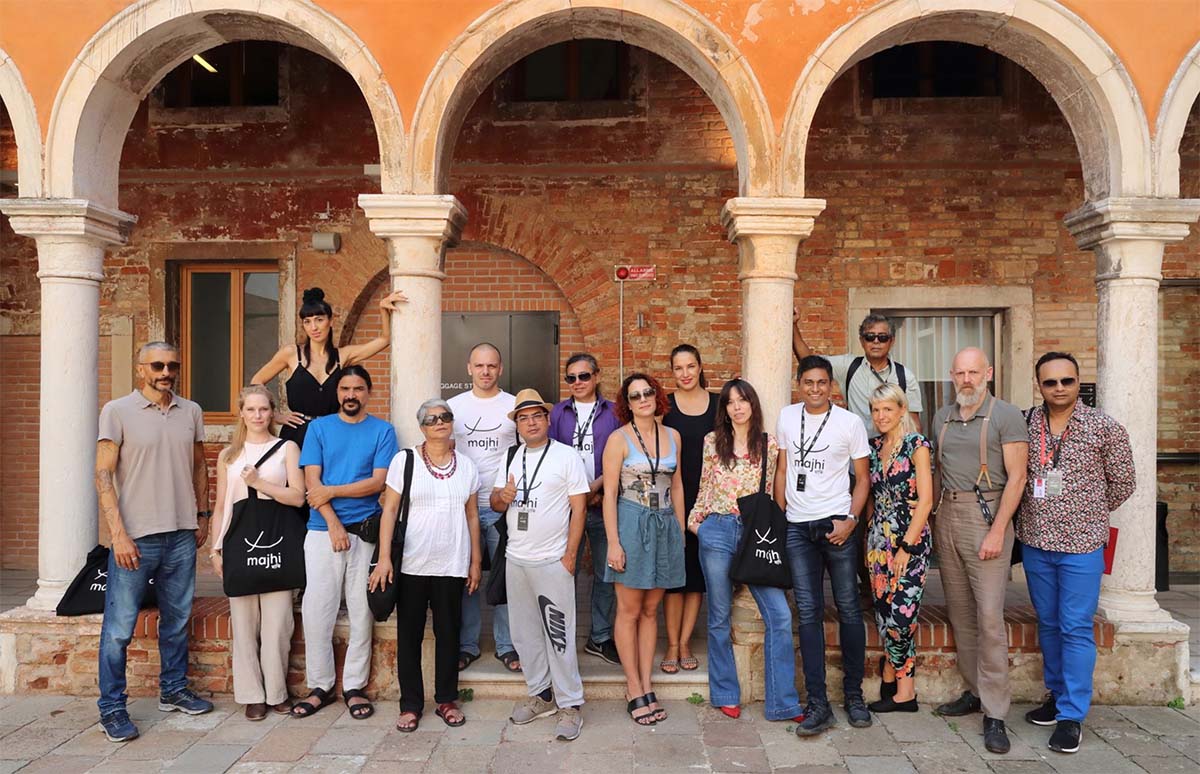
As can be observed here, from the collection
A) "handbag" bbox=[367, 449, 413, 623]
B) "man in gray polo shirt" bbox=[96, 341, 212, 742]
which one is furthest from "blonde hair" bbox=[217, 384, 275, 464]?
"handbag" bbox=[367, 449, 413, 623]

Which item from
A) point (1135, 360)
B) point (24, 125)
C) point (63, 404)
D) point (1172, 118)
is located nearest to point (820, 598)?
point (1135, 360)

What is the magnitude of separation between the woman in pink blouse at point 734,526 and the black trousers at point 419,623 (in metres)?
1.40

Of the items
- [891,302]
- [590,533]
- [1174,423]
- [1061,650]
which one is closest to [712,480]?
[590,533]

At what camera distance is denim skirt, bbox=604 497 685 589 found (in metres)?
4.54

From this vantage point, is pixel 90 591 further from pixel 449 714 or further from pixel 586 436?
pixel 586 436

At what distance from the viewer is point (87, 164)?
538 cm

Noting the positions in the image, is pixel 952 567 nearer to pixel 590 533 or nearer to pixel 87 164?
pixel 590 533

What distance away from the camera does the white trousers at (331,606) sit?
473cm

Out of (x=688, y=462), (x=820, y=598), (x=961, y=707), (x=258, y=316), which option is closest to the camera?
(x=820, y=598)

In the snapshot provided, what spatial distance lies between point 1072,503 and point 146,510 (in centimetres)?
507

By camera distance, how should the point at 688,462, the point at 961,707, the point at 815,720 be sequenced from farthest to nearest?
the point at 688,462, the point at 961,707, the point at 815,720

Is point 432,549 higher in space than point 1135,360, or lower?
lower

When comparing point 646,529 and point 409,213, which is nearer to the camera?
point 646,529

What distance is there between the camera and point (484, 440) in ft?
16.5
